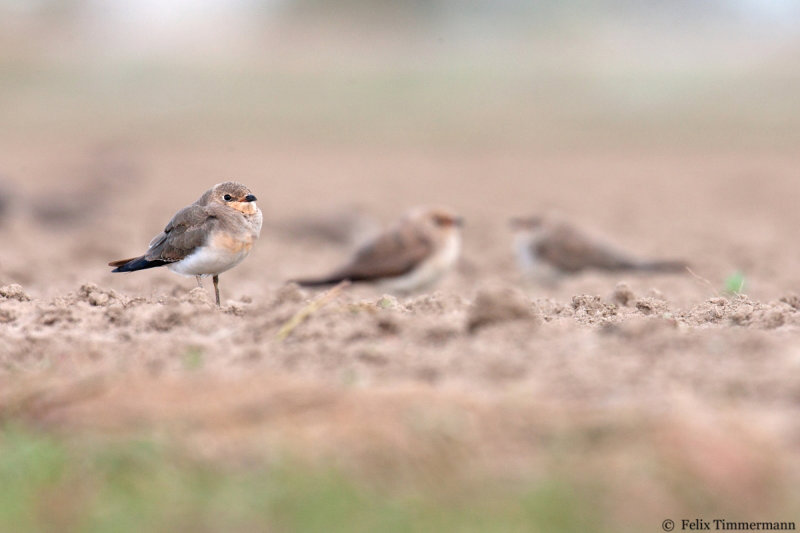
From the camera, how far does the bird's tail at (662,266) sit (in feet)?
32.9

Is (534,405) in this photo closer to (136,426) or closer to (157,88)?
(136,426)

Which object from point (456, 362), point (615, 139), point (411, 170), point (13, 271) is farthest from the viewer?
point (615, 139)

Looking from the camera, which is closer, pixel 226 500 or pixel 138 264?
pixel 226 500

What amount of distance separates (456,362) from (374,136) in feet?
105

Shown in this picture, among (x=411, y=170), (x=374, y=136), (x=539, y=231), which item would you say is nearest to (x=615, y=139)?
(x=374, y=136)

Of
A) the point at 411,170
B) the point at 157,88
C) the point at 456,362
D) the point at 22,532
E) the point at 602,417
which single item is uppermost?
the point at 157,88

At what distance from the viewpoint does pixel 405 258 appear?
8.78m

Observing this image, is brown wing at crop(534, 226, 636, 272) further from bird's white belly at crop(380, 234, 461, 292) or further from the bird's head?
the bird's head

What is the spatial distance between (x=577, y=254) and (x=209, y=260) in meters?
5.05

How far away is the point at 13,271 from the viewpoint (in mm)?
9023

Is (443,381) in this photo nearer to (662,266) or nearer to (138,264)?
(138,264)
